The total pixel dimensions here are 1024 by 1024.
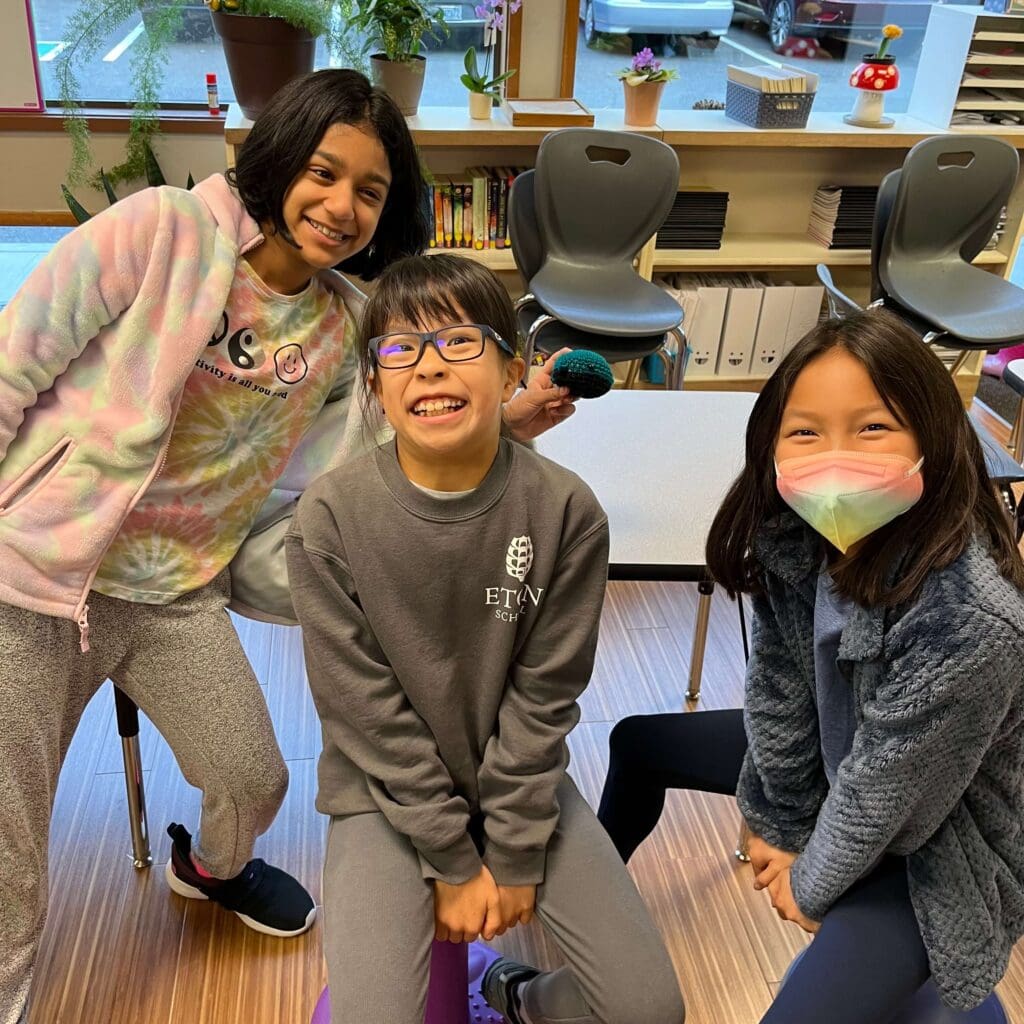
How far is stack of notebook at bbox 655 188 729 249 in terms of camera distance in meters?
3.30

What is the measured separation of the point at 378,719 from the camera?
1.19m

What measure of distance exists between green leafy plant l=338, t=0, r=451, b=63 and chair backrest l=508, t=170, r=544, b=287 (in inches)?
20.3

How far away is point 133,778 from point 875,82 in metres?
3.03

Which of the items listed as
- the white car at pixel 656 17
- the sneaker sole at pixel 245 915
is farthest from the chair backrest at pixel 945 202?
the sneaker sole at pixel 245 915

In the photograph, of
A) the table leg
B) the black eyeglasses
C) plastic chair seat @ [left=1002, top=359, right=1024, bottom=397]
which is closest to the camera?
the black eyeglasses

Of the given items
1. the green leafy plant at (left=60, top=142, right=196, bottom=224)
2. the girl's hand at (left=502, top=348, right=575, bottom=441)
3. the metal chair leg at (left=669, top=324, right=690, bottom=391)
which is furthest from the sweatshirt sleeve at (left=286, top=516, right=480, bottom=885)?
the green leafy plant at (left=60, top=142, right=196, bottom=224)

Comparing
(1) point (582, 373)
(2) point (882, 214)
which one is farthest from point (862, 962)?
(2) point (882, 214)

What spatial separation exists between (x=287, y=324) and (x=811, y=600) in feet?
2.61

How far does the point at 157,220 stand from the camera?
4.22ft

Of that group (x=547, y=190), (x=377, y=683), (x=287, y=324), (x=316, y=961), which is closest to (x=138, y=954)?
(x=316, y=961)

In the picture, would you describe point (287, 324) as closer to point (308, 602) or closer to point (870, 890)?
point (308, 602)

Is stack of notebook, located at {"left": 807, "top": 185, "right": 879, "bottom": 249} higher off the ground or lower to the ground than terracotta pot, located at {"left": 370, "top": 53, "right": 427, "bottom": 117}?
lower

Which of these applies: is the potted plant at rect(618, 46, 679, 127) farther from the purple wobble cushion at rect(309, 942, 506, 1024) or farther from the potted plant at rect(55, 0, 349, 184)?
the purple wobble cushion at rect(309, 942, 506, 1024)

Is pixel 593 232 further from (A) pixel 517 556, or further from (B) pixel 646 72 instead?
(A) pixel 517 556
